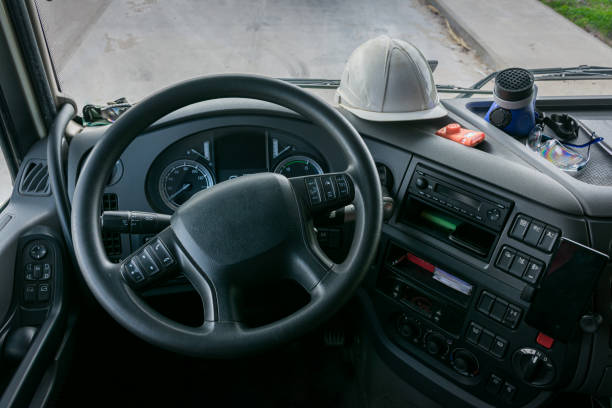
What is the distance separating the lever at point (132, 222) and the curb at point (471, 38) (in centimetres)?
150

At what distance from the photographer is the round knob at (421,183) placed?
4.86 feet

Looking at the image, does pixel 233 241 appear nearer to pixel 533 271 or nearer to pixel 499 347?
pixel 533 271

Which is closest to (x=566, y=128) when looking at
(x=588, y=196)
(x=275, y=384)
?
(x=588, y=196)

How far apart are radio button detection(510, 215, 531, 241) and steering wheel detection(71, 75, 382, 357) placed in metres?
0.48

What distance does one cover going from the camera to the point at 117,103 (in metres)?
1.78

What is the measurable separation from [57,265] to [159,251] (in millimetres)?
661

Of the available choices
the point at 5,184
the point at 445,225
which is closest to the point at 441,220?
the point at 445,225

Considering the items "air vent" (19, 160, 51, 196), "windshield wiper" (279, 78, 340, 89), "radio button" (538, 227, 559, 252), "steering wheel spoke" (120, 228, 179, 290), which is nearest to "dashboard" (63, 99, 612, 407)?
"radio button" (538, 227, 559, 252)

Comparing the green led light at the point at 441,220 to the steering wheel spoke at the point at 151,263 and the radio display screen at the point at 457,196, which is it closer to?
the radio display screen at the point at 457,196

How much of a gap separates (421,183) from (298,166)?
0.43 metres

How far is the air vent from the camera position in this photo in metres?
1.55

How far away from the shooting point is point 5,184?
1.65 metres

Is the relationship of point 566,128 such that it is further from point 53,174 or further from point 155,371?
point 155,371

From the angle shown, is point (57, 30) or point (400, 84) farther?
point (57, 30)
